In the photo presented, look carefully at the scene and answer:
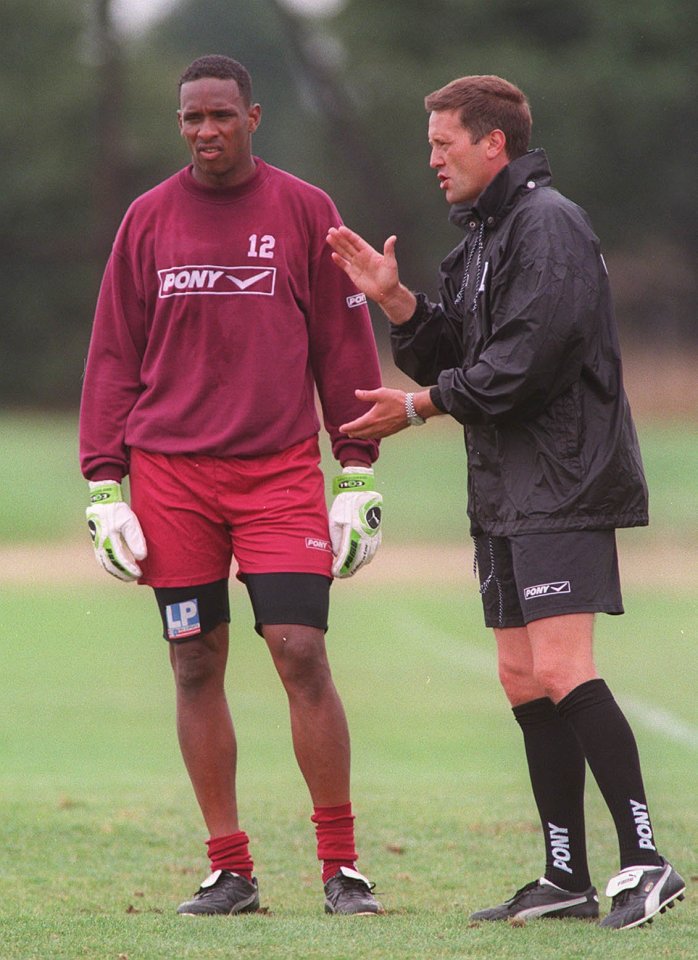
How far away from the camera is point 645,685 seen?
943 centimetres

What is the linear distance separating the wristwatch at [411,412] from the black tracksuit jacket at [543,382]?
106 mm

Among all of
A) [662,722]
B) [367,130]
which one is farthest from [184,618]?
[367,130]

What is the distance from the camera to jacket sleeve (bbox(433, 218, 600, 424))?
4055 millimetres

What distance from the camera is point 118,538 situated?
461 cm

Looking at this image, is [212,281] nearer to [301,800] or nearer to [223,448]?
[223,448]

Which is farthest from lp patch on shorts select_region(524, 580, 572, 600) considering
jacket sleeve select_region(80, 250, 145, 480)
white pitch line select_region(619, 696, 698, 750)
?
white pitch line select_region(619, 696, 698, 750)

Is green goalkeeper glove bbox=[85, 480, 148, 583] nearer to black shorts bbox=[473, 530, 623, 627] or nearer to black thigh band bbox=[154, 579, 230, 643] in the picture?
black thigh band bbox=[154, 579, 230, 643]

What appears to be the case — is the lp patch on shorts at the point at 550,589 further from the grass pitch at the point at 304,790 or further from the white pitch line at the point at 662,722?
the white pitch line at the point at 662,722

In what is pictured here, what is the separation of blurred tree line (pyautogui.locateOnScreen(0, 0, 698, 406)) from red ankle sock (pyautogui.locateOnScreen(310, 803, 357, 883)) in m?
28.3

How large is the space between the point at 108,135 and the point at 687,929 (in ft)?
118

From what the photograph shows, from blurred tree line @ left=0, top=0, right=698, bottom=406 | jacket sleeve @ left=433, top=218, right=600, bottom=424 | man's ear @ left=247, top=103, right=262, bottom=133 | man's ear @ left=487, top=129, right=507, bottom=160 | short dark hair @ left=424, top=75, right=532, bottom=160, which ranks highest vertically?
blurred tree line @ left=0, top=0, right=698, bottom=406

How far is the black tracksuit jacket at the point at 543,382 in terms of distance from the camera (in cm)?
407

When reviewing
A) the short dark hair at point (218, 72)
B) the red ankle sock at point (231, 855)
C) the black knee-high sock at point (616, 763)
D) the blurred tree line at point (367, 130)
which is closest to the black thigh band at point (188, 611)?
the red ankle sock at point (231, 855)

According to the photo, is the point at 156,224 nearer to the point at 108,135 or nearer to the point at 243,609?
the point at 243,609
